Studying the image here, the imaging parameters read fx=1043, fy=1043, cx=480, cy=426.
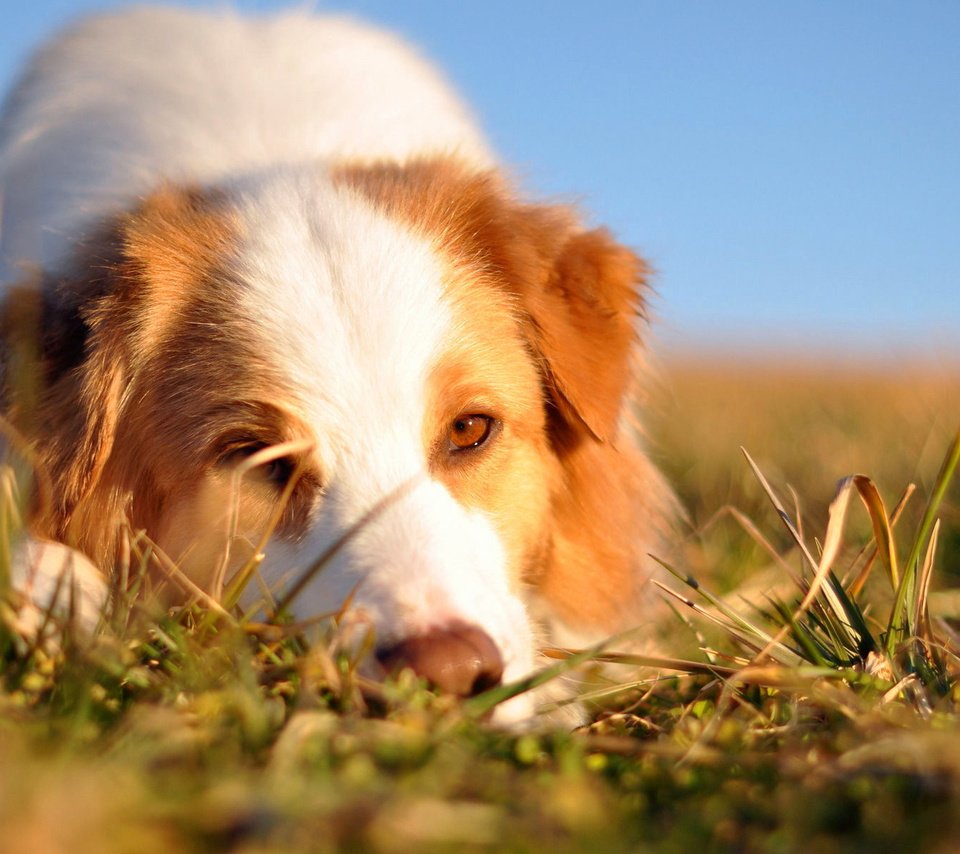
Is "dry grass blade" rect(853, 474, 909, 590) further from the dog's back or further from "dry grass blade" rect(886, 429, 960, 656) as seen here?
the dog's back

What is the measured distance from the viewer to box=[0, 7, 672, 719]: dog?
2334 millimetres

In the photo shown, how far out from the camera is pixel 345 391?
99.2 inches

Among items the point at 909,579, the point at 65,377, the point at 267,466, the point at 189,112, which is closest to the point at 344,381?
the point at 267,466

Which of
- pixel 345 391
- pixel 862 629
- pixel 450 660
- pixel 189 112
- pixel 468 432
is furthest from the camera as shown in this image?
pixel 189 112

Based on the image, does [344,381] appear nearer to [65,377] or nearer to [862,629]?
[65,377]

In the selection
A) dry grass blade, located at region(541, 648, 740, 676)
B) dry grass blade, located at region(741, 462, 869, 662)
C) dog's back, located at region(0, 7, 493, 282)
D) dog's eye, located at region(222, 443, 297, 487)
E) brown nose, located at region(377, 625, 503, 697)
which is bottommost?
brown nose, located at region(377, 625, 503, 697)

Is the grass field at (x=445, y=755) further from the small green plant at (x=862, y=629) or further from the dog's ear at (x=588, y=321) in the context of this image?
the dog's ear at (x=588, y=321)

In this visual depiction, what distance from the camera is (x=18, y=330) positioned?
9.07ft

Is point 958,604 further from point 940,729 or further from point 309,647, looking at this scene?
point 309,647

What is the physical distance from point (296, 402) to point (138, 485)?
0.53 metres

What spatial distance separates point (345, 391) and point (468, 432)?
14.4 inches

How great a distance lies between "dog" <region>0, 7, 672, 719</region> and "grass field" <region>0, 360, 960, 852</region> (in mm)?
203

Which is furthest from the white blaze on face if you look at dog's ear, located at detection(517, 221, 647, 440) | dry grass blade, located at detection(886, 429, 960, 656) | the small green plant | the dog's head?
dry grass blade, located at detection(886, 429, 960, 656)

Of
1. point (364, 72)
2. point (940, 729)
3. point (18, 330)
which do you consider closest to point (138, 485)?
point (18, 330)
